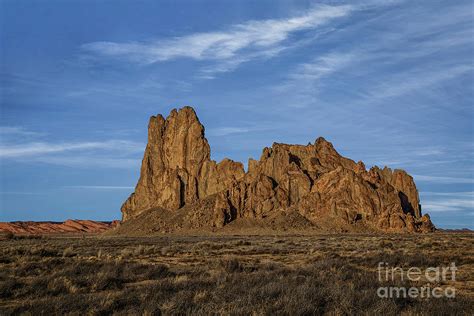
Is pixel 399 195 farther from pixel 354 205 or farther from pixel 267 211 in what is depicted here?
pixel 267 211

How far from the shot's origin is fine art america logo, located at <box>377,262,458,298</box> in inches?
558

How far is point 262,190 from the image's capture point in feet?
465

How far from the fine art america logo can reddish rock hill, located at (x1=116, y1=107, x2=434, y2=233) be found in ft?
317

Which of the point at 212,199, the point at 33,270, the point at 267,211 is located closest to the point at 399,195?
the point at 267,211

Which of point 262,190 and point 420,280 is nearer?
point 420,280

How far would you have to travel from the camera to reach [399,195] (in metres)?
139

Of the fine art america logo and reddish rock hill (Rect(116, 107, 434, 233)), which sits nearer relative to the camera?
the fine art america logo

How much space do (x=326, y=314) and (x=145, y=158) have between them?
6629 inches

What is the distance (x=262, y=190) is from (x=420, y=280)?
122735mm

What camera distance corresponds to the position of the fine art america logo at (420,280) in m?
14.2

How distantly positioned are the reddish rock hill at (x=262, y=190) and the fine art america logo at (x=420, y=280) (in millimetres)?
96711

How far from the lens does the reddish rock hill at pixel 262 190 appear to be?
12556cm

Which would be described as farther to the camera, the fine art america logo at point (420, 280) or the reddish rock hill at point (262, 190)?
the reddish rock hill at point (262, 190)

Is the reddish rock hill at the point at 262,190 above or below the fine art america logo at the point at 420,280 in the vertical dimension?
above
